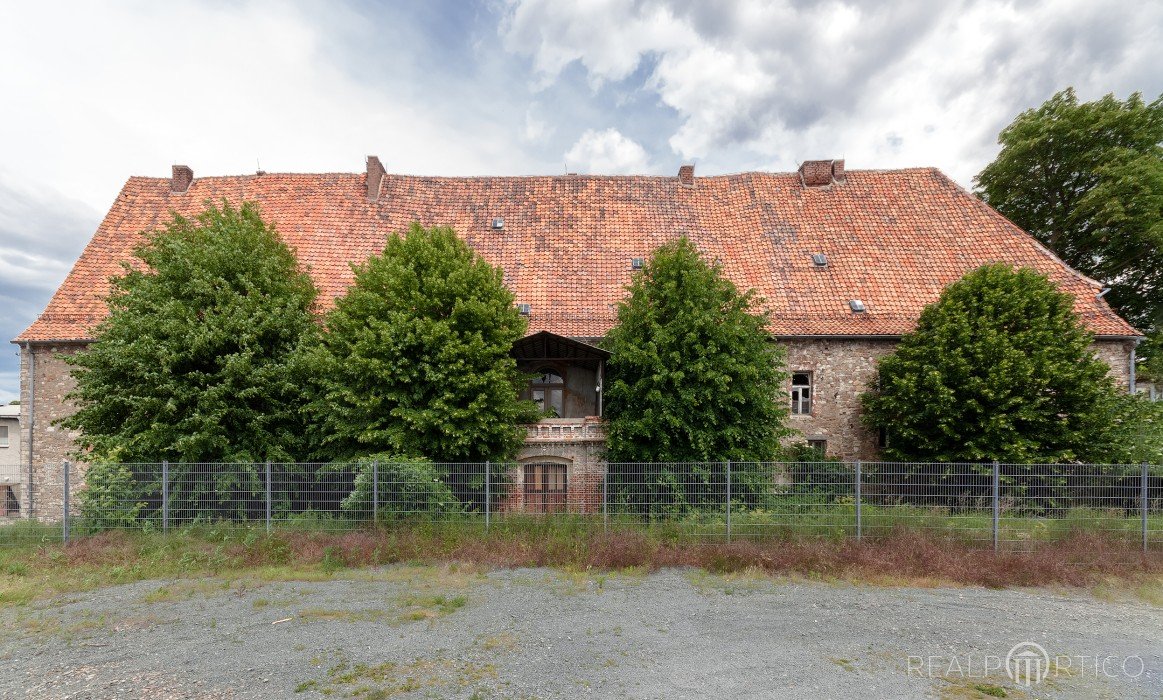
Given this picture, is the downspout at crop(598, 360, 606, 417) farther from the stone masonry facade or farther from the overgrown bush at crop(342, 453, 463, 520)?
the overgrown bush at crop(342, 453, 463, 520)

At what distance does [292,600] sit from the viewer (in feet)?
21.7

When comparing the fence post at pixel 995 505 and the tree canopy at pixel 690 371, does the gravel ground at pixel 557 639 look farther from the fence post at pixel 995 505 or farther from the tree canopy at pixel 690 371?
the tree canopy at pixel 690 371

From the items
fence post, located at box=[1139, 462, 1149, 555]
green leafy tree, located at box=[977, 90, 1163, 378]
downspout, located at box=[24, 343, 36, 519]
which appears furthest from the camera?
green leafy tree, located at box=[977, 90, 1163, 378]

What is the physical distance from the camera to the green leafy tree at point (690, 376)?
32.2 feet

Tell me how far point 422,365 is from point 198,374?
180 inches

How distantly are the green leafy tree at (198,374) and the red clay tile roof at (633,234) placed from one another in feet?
12.1

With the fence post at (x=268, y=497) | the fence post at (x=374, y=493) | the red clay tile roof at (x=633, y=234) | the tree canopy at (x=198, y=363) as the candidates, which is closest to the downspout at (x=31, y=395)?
the red clay tile roof at (x=633, y=234)

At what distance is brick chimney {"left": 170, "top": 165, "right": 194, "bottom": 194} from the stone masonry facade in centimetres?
677

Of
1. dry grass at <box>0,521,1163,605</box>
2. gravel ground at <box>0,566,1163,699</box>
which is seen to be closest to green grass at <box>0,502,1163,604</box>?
dry grass at <box>0,521,1163,605</box>

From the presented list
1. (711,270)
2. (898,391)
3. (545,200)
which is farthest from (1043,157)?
(545,200)

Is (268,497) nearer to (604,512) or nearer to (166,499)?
(166,499)

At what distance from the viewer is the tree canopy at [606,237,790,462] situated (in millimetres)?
9859

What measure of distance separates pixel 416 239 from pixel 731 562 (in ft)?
Result: 29.2

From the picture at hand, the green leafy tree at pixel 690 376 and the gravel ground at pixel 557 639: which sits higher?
the green leafy tree at pixel 690 376
